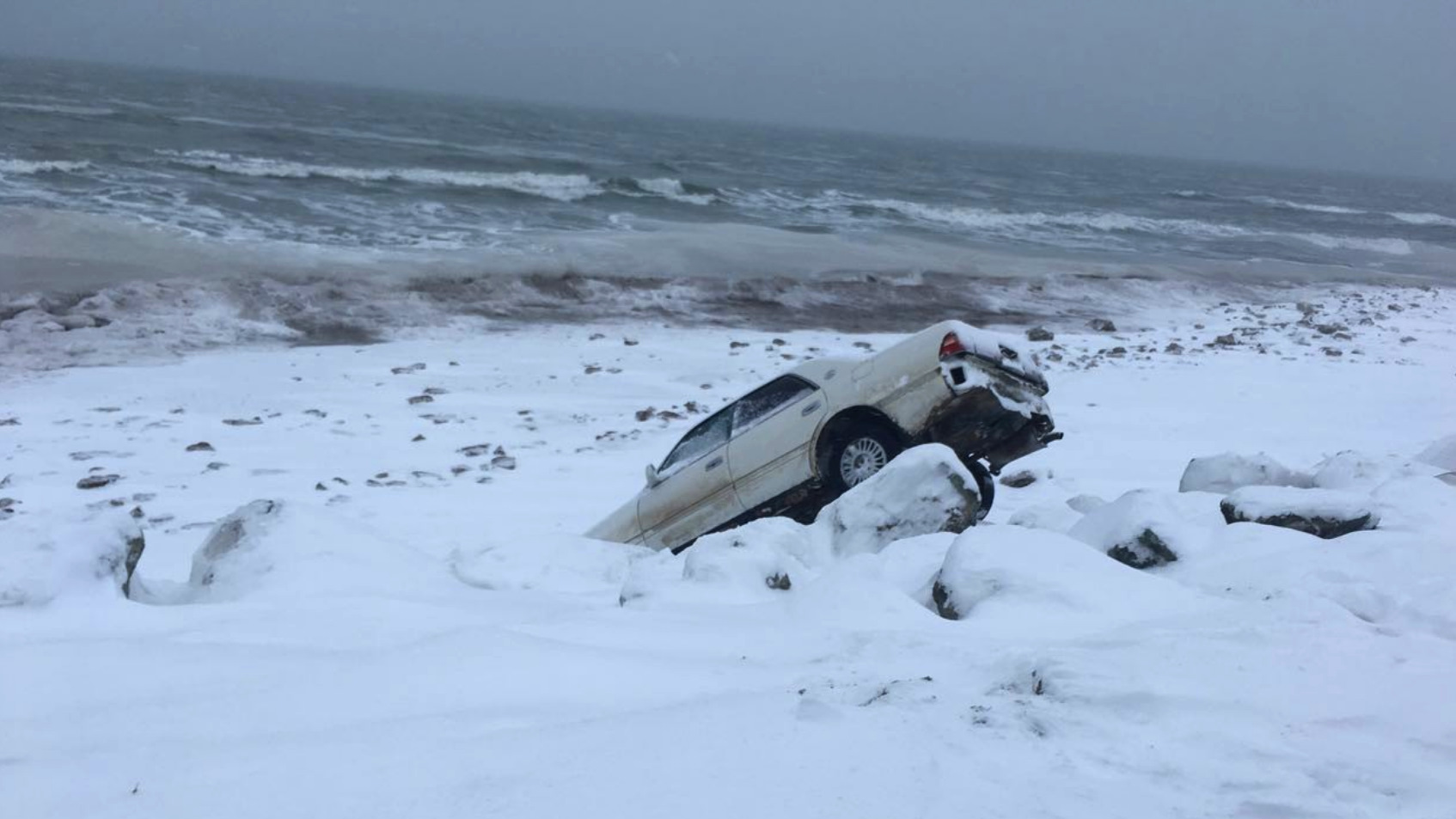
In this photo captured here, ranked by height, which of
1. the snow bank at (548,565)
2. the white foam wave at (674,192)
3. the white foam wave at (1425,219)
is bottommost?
the snow bank at (548,565)

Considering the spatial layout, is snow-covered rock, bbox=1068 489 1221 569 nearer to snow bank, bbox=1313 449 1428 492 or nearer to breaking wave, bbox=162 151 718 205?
snow bank, bbox=1313 449 1428 492

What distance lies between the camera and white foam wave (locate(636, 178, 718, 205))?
37.5 m

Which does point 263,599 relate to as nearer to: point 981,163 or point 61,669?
point 61,669

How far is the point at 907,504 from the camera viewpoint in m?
6.07

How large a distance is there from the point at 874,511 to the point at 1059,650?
2.31 m

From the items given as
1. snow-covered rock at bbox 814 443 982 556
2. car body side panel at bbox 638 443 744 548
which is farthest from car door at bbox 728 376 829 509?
snow-covered rock at bbox 814 443 982 556

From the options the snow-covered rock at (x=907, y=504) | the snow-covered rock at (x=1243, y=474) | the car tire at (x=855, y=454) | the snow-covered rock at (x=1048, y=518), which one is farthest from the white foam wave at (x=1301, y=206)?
the snow-covered rock at (x=907, y=504)

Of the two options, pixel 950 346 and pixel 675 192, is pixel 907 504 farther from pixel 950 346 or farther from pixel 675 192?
pixel 675 192

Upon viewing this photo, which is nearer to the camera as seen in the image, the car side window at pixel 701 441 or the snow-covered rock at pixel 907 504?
the snow-covered rock at pixel 907 504

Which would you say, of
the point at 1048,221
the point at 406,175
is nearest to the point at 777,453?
the point at 406,175

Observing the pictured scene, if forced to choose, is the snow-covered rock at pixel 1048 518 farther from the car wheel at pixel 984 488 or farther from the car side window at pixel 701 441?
the car side window at pixel 701 441

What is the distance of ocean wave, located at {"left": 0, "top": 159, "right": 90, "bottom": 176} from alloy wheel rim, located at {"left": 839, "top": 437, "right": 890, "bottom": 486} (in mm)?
27825

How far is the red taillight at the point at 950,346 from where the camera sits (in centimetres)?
744

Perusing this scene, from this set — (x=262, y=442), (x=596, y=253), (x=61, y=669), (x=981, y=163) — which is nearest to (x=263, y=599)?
(x=61, y=669)
